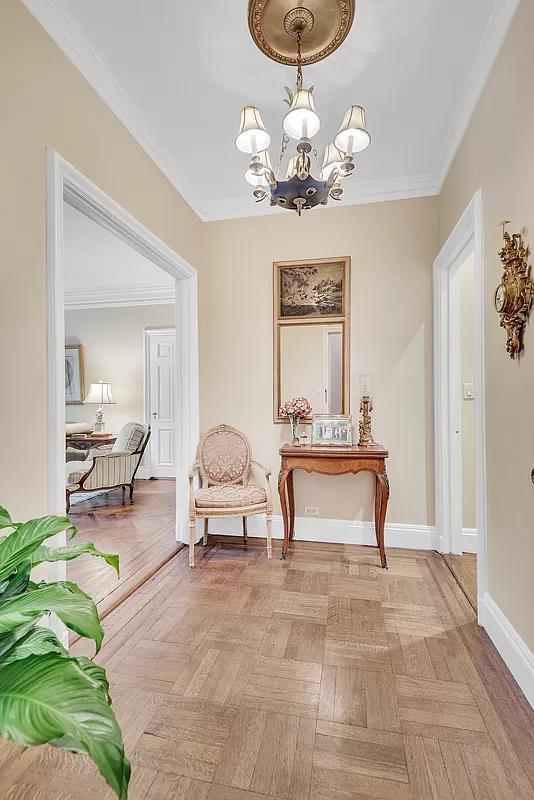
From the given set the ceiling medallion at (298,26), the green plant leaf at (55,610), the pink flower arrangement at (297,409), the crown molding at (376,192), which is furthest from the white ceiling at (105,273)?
the green plant leaf at (55,610)

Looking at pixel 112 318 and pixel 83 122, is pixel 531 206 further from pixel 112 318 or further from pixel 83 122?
pixel 112 318

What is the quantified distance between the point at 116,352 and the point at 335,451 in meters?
4.56

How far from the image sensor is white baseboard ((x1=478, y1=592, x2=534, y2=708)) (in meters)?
1.65

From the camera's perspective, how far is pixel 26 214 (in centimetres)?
174

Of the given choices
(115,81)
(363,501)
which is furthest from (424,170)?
(363,501)

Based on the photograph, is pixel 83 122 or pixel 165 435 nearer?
pixel 83 122

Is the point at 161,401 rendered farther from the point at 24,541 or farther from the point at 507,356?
the point at 24,541

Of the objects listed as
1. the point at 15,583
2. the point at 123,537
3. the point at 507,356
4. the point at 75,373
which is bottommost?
the point at 123,537

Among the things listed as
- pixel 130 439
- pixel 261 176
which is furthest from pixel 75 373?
pixel 261 176

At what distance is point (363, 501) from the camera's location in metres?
3.43

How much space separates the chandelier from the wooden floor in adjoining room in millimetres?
2345

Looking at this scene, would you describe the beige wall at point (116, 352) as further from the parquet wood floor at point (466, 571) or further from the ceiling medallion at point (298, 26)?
the parquet wood floor at point (466, 571)

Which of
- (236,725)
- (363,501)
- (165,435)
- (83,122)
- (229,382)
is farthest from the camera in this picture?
(165,435)

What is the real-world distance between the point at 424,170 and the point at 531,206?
1.79 metres
